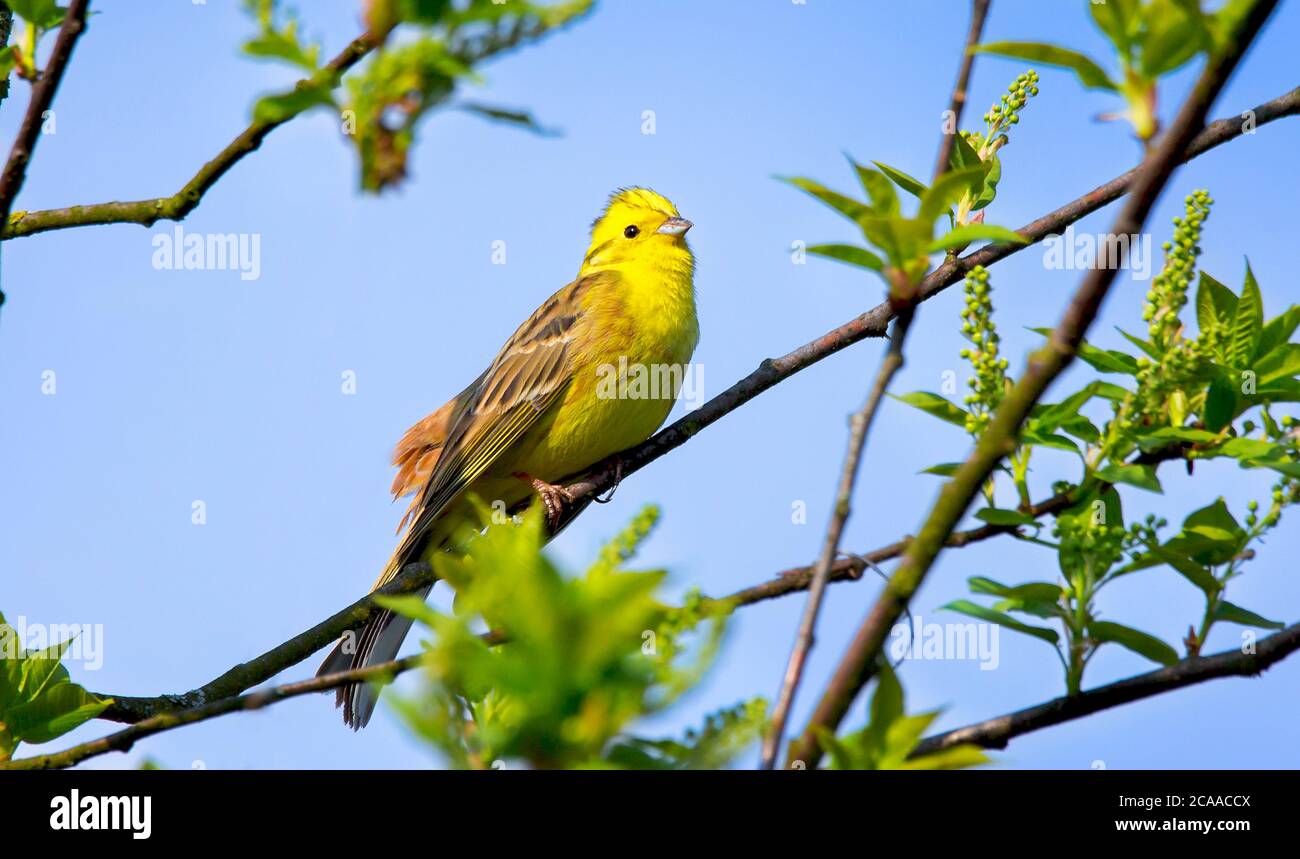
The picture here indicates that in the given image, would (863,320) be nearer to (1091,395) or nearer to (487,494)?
(1091,395)

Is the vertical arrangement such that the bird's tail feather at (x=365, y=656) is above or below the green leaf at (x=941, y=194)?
below

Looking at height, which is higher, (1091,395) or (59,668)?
(1091,395)

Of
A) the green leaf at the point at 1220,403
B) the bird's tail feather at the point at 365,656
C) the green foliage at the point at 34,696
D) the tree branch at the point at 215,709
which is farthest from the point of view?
the bird's tail feather at the point at 365,656

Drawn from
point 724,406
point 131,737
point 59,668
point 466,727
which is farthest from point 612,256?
point 466,727

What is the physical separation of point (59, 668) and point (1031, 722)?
214 cm

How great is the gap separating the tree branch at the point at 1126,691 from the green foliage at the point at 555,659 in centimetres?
59

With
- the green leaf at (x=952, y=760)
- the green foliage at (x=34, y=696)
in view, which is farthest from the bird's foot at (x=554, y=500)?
the green leaf at (x=952, y=760)

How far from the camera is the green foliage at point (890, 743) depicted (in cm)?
179

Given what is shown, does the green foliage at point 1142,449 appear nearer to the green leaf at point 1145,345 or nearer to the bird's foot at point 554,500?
the green leaf at point 1145,345

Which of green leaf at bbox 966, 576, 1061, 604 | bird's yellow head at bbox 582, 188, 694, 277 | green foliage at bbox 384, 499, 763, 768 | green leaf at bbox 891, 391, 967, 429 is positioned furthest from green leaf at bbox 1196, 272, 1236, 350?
bird's yellow head at bbox 582, 188, 694, 277

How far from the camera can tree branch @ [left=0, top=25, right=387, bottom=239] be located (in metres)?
2.10

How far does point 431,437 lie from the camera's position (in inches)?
296

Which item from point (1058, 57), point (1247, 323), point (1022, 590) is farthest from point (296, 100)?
point (1247, 323)

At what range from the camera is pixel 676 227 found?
7.52m
